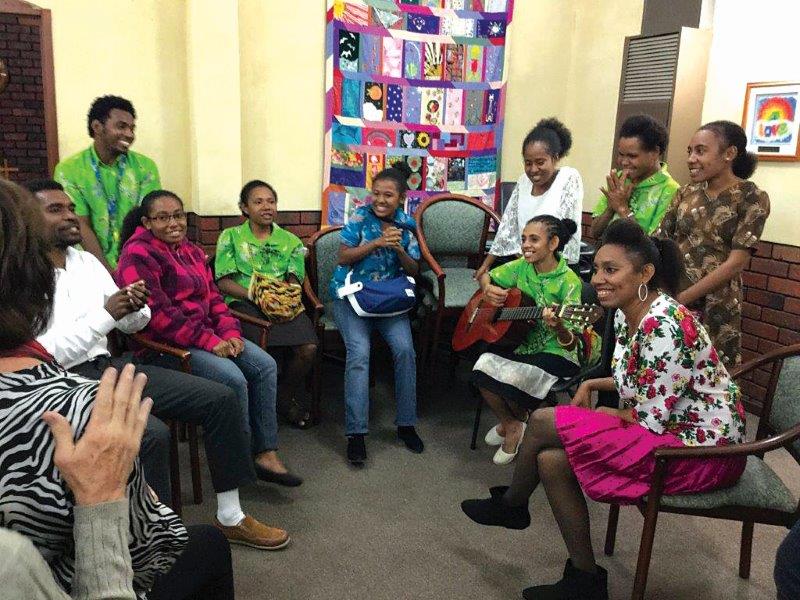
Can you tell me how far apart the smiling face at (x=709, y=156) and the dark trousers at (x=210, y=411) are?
77.3 inches

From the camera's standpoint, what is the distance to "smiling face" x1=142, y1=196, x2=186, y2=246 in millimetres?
2520

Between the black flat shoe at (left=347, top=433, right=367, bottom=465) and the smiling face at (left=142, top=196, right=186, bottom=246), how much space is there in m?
1.13

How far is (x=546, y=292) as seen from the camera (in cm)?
275

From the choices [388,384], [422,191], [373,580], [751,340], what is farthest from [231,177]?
[751,340]

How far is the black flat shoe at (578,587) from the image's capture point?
1.87 metres

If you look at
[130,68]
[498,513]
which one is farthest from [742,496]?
[130,68]

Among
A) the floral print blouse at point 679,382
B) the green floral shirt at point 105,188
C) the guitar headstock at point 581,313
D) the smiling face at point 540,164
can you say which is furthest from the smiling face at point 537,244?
the green floral shirt at point 105,188

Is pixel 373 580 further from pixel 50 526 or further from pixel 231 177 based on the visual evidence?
pixel 231 177

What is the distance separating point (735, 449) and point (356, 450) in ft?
5.41

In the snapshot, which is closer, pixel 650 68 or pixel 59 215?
pixel 59 215

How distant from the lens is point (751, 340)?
356 cm

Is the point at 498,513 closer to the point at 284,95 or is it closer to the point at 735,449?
the point at 735,449

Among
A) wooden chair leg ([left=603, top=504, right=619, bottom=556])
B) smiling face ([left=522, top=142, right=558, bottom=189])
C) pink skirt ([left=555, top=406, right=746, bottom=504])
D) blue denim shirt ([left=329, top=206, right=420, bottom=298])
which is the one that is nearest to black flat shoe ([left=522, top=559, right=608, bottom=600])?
pink skirt ([left=555, top=406, right=746, bottom=504])

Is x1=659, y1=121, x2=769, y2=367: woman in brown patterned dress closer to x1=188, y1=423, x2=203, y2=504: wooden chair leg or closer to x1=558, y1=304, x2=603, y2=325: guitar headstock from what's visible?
x1=558, y1=304, x2=603, y2=325: guitar headstock
